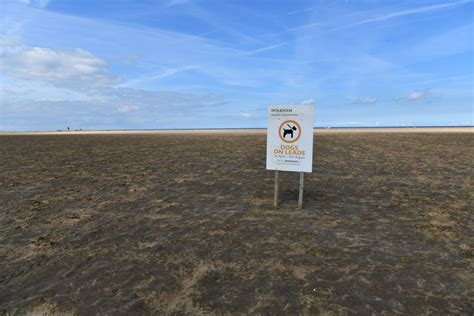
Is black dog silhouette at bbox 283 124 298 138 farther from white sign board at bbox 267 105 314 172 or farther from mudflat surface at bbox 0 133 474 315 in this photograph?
mudflat surface at bbox 0 133 474 315

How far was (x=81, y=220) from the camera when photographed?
7.76 m

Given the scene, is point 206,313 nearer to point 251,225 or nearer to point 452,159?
point 251,225

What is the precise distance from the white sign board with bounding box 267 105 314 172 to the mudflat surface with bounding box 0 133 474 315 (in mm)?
1222

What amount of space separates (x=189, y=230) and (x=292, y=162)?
298cm

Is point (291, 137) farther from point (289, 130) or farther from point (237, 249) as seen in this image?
point (237, 249)

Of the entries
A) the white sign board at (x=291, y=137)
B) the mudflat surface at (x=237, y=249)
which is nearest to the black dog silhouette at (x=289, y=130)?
the white sign board at (x=291, y=137)

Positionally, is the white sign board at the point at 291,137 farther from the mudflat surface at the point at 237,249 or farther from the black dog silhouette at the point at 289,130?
the mudflat surface at the point at 237,249

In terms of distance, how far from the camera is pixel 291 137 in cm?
813

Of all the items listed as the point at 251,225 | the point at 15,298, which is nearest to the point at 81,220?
the point at 15,298

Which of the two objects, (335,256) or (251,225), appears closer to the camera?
(335,256)

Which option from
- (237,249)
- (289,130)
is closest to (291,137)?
(289,130)

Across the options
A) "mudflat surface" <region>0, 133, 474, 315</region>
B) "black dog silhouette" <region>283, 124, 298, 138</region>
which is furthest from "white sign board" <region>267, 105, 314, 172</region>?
"mudflat surface" <region>0, 133, 474, 315</region>

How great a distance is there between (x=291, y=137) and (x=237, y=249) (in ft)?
10.9

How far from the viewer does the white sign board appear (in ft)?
26.0
